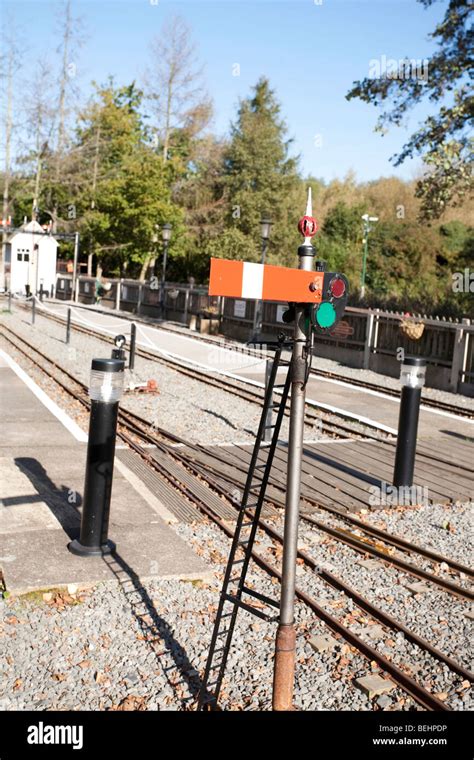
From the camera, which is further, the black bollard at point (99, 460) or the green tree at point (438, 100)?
the green tree at point (438, 100)

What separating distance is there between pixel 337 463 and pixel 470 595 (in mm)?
4079

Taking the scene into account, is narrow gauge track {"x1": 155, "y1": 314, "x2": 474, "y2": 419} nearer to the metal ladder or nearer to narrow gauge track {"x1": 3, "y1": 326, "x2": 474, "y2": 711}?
narrow gauge track {"x1": 3, "y1": 326, "x2": 474, "y2": 711}

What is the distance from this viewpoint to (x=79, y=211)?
46.6 meters

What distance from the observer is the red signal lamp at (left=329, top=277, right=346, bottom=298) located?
3.30 m

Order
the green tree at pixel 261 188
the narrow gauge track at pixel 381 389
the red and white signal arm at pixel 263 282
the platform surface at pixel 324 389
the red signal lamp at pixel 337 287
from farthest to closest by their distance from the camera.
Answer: the green tree at pixel 261 188, the narrow gauge track at pixel 381 389, the platform surface at pixel 324 389, the red signal lamp at pixel 337 287, the red and white signal arm at pixel 263 282

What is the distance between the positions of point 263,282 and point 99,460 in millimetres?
3057

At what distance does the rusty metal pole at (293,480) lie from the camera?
3.34 m

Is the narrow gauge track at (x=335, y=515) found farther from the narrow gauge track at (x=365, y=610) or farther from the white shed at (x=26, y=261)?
the white shed at (x=26, y=261)

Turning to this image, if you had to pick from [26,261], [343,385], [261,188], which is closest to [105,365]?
[343,385]

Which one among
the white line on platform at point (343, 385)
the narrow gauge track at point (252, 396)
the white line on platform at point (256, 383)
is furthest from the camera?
the white line on platform at point (343, 385)

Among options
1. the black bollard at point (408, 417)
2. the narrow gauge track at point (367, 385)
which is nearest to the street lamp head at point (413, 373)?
the black bollard at point (408, 417)

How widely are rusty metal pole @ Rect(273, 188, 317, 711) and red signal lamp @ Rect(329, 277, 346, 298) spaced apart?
0.12 meters

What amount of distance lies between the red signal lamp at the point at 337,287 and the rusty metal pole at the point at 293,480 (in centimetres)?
12

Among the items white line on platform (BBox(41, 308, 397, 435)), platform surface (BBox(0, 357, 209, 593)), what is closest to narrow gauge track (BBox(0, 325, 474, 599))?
platform surface (BBox(0, 357, 209, 593))
